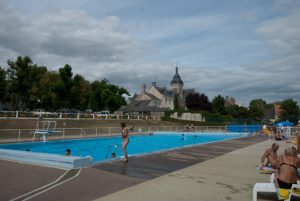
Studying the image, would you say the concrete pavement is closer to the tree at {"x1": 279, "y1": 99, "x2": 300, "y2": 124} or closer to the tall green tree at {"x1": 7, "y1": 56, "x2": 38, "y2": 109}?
the tall green tree at {"x1": 7, "y1": 56, "x2": 38, "y2": 109}

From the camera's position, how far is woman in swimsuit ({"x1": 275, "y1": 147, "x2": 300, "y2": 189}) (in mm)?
5992

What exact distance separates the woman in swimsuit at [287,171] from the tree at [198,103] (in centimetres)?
8144

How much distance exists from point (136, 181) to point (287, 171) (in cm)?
398

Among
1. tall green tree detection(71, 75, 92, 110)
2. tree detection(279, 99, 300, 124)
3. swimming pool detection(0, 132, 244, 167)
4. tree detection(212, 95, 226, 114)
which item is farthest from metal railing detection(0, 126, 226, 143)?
tree detection(212, 95, 226, 114)

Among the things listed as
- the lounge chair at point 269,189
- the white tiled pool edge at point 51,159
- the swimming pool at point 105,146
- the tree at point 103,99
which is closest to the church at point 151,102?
the tree at point 103,99

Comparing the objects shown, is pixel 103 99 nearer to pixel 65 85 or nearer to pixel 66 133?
pixel 65 85

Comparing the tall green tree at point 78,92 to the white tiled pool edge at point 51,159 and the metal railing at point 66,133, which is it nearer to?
the metal railing at point 66,133

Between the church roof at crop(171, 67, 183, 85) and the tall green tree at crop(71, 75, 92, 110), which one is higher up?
the church roof at crop(171, 67, 183, 85)

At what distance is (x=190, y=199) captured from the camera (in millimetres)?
6527

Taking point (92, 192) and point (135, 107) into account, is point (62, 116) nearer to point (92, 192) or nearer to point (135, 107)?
point (92, 192)

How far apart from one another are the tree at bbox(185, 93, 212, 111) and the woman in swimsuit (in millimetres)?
81439

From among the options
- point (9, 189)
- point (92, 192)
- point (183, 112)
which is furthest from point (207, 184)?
point (183, 112)

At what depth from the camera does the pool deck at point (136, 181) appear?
6.79 metres

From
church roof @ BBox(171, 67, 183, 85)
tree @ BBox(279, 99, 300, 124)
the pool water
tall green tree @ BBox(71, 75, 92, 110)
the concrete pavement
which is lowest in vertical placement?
the pool water
